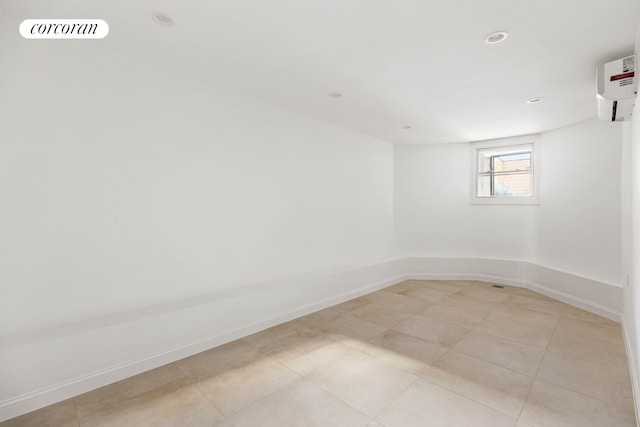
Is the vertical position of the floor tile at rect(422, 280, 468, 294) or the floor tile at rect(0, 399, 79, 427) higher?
the floor tile at rect(0, 399, 79, 427)

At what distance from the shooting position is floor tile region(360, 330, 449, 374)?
8.23 ft

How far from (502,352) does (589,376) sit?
59cm

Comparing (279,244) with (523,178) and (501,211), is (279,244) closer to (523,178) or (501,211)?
(501,211)

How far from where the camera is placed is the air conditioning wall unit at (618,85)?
2174 millimetres

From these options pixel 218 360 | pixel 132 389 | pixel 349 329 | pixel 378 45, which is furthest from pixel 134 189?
pixel 349 329

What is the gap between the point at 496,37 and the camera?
208 centimetres

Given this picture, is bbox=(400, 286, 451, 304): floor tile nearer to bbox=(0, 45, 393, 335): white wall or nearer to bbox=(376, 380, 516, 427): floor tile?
bbox=(0, 45, 393, 335): white wall

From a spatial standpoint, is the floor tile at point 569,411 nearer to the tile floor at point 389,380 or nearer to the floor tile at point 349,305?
the tile floor at point 389,380

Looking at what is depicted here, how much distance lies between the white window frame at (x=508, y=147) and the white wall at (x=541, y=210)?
0.08 m

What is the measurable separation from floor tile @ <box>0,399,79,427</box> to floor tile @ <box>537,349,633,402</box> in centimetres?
336

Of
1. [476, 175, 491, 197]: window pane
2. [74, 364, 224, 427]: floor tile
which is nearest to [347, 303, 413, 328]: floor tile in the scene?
[74, 364, 224, 427]: floor tile

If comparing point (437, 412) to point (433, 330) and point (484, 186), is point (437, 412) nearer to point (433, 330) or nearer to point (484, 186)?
point (433, 330)

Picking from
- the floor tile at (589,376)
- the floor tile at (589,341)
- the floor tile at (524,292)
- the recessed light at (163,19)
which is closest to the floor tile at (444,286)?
the floor tile at (524,292)

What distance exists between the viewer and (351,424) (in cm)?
181
